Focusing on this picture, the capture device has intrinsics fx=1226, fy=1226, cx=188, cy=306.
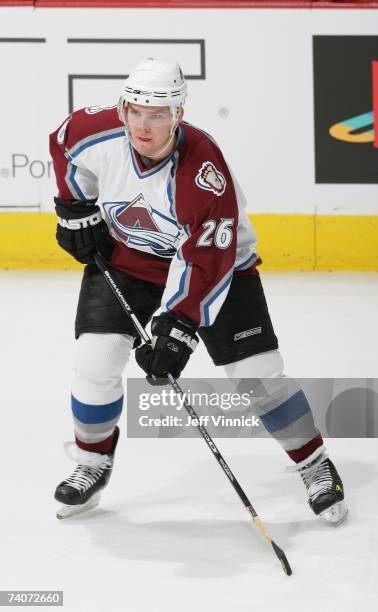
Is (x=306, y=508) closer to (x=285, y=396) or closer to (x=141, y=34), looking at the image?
(x=285, y=396)

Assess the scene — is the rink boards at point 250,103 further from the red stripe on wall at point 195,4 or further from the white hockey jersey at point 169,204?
the white hockey jersey at point 169,204

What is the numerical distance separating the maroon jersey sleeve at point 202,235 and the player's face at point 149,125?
0.29 ft

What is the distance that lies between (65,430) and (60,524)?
72cm

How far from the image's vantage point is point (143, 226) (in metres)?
2.88


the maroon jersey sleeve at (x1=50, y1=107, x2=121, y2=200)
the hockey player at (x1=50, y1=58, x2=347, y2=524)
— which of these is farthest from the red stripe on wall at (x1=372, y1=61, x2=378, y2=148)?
the maroon jersey sleeve at (x1=50, y1=107, x2=121, y2=200)

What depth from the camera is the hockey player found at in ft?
8.90

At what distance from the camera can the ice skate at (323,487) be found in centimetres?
288

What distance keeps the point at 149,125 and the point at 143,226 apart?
11.5 inches

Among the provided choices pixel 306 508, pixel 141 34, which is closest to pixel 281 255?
pixel 141 34

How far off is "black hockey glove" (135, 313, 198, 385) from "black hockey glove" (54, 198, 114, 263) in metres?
0.34

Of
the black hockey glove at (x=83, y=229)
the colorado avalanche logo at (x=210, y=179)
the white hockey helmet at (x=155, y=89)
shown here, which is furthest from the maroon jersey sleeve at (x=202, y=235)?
the black hockey glove at (x=83, y=229)

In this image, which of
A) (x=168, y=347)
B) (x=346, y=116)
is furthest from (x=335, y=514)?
(x=346, y=116)

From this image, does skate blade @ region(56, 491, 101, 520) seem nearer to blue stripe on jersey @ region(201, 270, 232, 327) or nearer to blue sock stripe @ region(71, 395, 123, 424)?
blue sock stripe @ region(71, 395, 123, 424)

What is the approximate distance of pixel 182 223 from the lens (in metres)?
2.75
